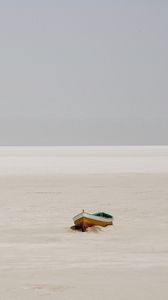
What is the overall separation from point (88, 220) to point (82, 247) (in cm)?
382

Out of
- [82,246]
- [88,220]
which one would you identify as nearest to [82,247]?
[82,246]

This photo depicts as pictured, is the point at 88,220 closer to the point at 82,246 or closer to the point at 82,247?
the point at 82,246

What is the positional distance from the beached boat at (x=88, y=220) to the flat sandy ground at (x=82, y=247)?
273 mm

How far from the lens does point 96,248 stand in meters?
15.5

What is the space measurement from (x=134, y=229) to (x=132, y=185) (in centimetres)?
1830

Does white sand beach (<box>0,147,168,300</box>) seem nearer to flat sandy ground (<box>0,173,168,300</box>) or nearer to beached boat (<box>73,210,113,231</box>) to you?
flat sandy ground (<box>0,173,168,300</box>)

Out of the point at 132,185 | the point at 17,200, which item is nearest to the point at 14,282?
the point at 17,200

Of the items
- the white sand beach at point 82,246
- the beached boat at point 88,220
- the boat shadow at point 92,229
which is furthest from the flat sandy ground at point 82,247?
the beached boat at point 88,220

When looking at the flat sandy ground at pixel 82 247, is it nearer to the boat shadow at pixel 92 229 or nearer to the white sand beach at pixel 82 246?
the white sand beach at pixel 82 246

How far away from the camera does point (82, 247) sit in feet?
51.5

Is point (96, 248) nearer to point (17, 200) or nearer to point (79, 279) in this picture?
point (79, 279)

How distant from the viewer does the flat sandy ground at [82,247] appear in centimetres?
1062

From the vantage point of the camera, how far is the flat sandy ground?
10625mm

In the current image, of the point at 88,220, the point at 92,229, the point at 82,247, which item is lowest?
the point at 82,247
